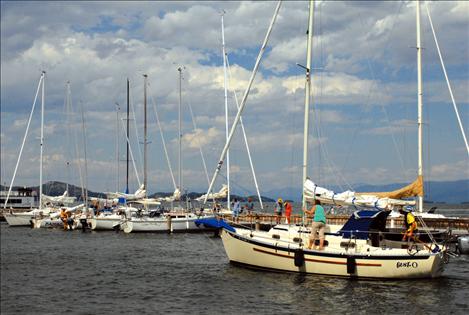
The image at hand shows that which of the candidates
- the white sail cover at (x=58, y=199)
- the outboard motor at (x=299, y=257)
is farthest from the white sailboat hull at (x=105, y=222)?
the outboard motor at (x=299, y=257)

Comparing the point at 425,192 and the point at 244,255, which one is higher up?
the point at 425,192

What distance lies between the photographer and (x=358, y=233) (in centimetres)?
2995

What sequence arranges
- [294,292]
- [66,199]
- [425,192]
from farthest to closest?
1. [66,199]
2. [425,192]
3. [294,292]

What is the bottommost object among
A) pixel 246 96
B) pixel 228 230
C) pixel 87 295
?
pixel 87 295

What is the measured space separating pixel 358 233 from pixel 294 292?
4987 millimetres

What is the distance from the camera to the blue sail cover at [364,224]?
1179 inches

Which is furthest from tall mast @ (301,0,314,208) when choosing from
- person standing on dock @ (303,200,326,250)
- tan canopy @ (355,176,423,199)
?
tan canopy @ (355,176,423,199)

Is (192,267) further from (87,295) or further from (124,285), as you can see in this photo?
(87,295)

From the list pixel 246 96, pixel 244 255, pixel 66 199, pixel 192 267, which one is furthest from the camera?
pixel 66 199

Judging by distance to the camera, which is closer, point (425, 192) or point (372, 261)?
point (372, 261)

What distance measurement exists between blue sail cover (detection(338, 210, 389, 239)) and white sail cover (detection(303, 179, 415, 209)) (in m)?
2.17

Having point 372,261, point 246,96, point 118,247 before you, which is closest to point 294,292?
point 372,261

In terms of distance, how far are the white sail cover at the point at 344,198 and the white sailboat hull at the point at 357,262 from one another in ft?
10.2

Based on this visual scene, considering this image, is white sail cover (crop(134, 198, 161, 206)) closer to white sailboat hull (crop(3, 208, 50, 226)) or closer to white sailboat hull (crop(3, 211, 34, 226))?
white sailboat hull (crop(3, 208, 50, 226))
